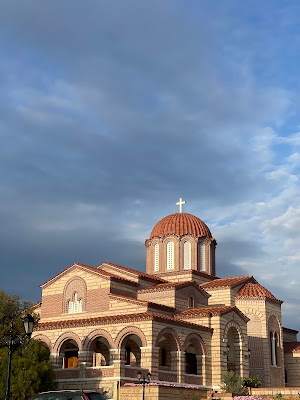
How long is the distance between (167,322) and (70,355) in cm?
834

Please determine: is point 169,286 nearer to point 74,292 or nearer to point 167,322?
point 167,322

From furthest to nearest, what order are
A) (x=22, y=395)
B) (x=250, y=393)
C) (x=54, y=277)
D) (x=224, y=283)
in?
(x=224, y=283) < (x=54, y=277) < (x=250, y=393) < (x=22, y=395)

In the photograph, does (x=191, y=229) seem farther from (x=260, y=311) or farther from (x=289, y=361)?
(x=289, y=361)

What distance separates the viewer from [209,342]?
38250 millimetres

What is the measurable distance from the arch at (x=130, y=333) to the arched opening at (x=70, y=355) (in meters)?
4.41

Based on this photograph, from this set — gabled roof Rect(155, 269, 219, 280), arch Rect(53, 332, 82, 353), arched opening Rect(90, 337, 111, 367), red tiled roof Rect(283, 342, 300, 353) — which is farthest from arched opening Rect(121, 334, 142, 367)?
red tiled roof Rect(283, 342, 300, 353)

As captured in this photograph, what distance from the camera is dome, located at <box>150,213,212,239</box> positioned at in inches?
1903

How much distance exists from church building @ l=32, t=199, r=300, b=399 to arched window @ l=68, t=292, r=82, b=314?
7 cm

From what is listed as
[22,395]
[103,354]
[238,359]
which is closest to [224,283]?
[238,359]

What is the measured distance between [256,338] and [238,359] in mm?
4571

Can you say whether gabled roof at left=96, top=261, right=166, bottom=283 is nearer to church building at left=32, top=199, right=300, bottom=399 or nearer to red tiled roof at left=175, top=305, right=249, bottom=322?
church building at left=32, top=199, right=300, bottom=399

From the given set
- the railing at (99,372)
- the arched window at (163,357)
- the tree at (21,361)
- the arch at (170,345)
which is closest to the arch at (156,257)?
the arched window at (163,357)

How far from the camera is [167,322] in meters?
35.6

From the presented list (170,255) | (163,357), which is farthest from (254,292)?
(163,357)
